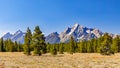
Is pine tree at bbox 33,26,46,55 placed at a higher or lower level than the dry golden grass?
higher

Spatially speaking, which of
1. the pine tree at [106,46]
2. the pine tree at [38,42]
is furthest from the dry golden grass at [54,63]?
the pine tree at [106,46]

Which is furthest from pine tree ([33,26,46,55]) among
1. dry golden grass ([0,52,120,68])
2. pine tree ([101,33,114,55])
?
dry golden grass ([0,52,120,68])

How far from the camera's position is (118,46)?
429 feet

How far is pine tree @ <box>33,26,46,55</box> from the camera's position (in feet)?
275

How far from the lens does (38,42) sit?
8512cm

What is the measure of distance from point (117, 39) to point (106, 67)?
97.2m

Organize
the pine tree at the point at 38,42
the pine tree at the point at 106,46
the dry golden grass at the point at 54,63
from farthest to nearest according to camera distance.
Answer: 1. the pine tree at the point at 106,46
2. the pine tree at the point at 38,42
3. the dry golden grass at the point at 54,63

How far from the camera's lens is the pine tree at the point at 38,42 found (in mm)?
83750

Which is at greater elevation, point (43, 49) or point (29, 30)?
point (29, 30)

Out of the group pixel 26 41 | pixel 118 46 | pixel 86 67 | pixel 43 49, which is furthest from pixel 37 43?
pixel 118 46

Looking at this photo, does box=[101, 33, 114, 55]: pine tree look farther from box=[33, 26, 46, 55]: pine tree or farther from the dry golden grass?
the dry golden grass

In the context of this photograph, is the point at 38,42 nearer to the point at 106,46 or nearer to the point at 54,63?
the point at 106,46

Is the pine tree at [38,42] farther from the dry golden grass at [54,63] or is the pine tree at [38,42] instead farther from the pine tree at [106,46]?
the dry golden grass at [54,63]

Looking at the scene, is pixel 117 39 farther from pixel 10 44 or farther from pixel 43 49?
pixel 10 44
